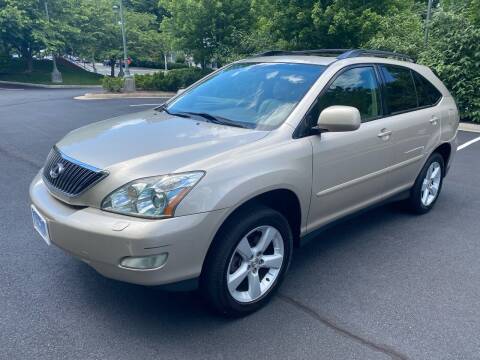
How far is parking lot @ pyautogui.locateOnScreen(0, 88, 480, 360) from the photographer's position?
2.62 metres

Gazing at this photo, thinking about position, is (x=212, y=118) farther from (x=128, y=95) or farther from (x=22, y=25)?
(x=22, y=25)

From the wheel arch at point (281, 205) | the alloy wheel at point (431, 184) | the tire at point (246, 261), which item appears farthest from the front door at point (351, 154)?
the alloy wheel at point (431, 184)

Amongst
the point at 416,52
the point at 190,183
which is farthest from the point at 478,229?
the point at 416,52

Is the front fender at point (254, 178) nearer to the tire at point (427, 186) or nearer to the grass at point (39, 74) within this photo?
the tire at point (427, 186)

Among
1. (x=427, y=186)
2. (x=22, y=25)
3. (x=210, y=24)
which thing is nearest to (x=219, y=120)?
(x=427, y=186)

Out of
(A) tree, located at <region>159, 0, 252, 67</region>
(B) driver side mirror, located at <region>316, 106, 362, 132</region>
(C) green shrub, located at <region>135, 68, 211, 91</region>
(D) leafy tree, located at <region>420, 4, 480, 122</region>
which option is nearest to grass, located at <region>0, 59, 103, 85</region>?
(C) green shrub, located at <region>135, 68, 211, 91</region>

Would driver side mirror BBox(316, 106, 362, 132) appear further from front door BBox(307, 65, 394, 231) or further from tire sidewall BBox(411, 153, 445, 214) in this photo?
tire sidewall BBox(411, 153, 445, 214)

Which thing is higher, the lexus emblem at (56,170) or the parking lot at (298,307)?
the lexus emblem at (56,170)

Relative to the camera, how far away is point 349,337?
8.98ft

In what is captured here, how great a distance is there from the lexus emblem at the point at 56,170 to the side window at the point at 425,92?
346 centimetres

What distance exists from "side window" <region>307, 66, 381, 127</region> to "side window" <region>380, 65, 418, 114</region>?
20 centimetres

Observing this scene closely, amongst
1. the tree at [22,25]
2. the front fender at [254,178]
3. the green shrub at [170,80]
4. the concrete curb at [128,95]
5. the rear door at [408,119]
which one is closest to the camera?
the front fender at [254,178]

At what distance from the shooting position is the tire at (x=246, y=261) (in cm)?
266

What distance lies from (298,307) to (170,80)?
18.2 meters
